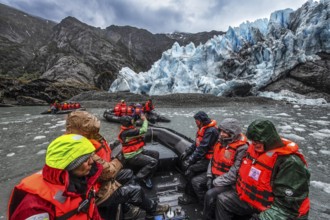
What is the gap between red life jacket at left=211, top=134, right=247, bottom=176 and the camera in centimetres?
222

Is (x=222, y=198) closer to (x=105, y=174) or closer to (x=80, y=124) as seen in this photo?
(x=105, y=174)

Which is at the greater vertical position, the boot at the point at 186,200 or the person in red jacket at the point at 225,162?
the person in red jacket at the point at 225,162

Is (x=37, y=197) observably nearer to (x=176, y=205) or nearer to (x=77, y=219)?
(x=77, y=219)

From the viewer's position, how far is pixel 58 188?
115cm

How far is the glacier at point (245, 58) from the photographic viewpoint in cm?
2031

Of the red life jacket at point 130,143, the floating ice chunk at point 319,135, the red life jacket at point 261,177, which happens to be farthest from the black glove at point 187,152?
the floating ice chunk at point 319,135

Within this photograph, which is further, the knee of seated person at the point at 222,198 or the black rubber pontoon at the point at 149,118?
the black rubber pontoon at the point at 149,118

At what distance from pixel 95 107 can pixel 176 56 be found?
13.6 meters

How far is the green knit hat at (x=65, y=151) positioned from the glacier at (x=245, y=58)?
21079mm

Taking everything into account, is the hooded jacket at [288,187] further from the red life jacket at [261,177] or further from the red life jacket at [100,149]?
the red life jacket at [100,149]

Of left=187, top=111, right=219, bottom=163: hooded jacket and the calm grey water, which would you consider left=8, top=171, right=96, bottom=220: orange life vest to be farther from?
the calm grey water

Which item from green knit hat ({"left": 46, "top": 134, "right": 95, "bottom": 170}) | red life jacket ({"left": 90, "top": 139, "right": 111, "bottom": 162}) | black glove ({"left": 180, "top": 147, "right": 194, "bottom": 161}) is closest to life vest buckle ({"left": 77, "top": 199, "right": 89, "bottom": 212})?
green knit hat ({"left": 46, "top": 134, "right": 95, "bottom": 170})

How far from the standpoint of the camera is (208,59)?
25.2 meters

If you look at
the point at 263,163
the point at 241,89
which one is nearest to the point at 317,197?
the point at 263,163
